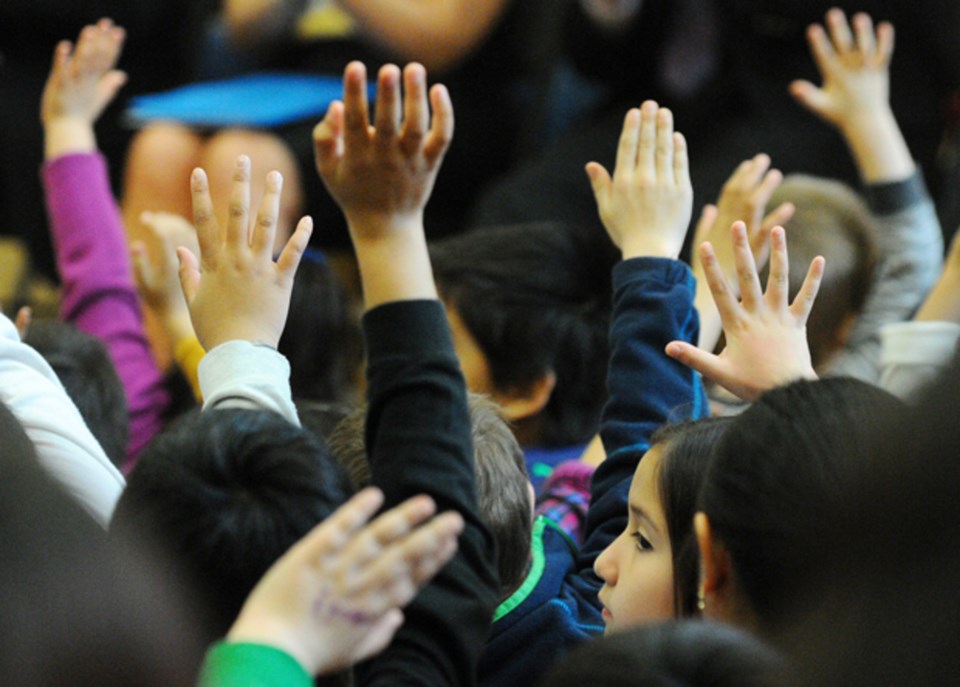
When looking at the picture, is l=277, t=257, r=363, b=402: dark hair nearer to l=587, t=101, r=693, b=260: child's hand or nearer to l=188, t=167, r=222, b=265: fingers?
l=587, t=101, r=693, b=260: child's hand

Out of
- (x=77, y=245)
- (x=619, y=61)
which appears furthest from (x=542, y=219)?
(x=77, y=245)

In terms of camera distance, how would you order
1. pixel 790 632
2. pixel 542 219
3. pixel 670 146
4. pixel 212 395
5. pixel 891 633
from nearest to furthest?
pixel 891 633 → pixel 790 632 → pixel 212 395 → pixel 670 146 → pixel 542 219

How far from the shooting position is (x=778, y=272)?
127 centimetres

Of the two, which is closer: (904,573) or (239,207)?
(904,573)

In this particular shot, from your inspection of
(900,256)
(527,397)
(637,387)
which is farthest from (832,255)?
(637,387)

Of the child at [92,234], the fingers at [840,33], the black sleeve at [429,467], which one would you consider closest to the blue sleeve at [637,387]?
the black sleeve at [429,467]

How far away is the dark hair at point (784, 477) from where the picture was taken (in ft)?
2.85

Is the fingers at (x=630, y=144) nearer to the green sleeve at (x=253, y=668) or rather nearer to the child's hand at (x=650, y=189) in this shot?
the child's hand at (x=650, y=189)

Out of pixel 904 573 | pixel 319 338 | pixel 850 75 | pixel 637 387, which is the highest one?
pixel 904 573

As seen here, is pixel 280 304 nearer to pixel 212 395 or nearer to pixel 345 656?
pixel 212 395

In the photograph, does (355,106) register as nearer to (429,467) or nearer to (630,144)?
(429,467)

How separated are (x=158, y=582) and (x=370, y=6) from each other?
1.97 meters

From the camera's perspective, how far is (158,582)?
0.89 m

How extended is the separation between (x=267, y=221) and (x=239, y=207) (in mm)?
28
